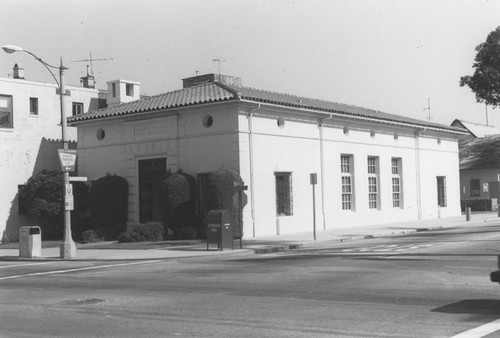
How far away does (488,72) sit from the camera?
60.2 meters

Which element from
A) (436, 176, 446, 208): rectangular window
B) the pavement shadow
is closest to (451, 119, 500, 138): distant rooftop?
(436, 176, 446, 208): rectangular window

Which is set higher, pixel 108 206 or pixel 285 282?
pixel 108 206

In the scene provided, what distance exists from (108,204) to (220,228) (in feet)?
32.1

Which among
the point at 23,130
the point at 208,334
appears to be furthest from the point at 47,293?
the point at 23,130

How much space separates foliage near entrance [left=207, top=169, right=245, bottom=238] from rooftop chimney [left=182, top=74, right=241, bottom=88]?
9.90 metres

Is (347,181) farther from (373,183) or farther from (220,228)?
(220,228)

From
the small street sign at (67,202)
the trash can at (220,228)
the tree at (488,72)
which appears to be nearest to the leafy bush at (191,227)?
the trash can at (220,228)

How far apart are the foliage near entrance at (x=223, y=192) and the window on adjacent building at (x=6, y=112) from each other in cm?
1214

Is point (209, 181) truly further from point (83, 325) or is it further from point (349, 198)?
point (83, 325)

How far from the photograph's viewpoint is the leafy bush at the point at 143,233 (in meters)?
27.3

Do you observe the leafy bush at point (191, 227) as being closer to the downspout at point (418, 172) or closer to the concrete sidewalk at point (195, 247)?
the concrete sidewalk at point (195, 247)

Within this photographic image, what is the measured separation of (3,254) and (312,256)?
40.8 feet

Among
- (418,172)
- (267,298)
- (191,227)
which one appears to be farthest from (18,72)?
(267,298)

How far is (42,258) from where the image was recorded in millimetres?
22375
